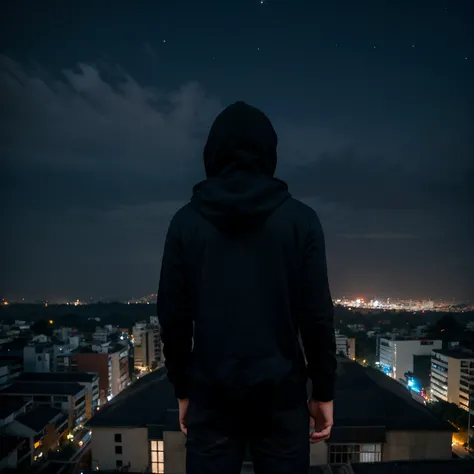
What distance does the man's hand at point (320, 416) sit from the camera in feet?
4.83

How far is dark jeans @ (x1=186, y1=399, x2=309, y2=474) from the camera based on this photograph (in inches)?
55.2

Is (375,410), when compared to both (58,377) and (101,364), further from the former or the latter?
(101,364)

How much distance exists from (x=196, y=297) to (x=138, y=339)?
44748mm

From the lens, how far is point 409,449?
12680 millimetres

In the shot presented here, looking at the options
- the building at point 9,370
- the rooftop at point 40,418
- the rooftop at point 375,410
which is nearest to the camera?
the rooftop at point 375,410

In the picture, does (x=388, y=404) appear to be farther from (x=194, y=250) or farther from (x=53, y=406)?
(x=53, y=406)

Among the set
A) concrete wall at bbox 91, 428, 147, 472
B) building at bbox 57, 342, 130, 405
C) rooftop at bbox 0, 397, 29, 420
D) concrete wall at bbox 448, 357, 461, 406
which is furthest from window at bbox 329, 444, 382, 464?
building at bbox 57, 342, 130, 405

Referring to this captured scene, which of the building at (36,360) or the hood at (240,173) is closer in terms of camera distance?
the hood at (240,173)

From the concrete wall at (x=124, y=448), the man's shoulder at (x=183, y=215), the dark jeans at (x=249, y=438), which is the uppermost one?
the man's shoulder at (x=183, y=215)

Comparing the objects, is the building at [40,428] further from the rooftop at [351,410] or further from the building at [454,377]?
the building at [454,377]

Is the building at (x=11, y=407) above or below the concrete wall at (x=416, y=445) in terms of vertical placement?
below

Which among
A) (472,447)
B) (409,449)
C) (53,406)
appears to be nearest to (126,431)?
(409,449)

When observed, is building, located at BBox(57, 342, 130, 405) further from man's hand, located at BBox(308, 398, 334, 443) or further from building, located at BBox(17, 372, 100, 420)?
man's hand, located at BBox(308, 398, 334, 443)

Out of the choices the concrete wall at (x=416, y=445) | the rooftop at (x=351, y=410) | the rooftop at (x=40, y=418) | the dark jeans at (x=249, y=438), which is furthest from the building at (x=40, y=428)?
Answer: the dark jeans at (x=249, y=438)
